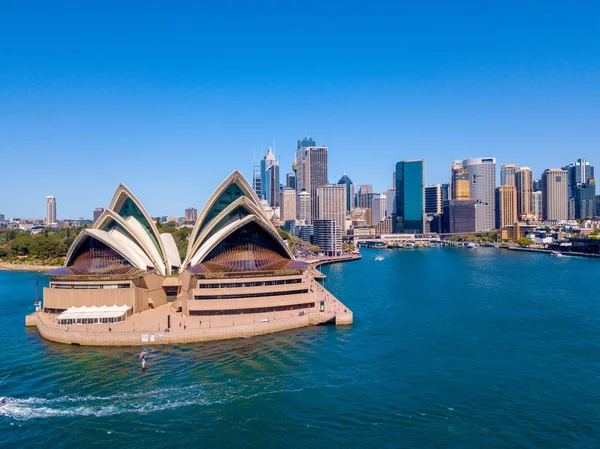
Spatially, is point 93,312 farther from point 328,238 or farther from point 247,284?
point 328,238

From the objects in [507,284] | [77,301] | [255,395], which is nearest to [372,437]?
[255,395]

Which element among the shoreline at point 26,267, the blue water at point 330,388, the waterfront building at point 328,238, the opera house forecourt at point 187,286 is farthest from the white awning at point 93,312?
the waterfront building at point 328,238

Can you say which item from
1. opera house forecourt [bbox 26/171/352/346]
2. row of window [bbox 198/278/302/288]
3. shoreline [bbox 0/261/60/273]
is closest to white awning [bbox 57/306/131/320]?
opera house forecourt [bbox 26/171/352/346]

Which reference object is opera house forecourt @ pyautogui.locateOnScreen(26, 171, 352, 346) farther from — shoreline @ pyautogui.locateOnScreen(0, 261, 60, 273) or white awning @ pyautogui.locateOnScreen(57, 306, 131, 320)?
shoreline @ pyautogui.locateOnScreen(0, 261, 60, 273)

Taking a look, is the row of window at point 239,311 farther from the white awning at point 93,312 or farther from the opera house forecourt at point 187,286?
the white awning at point 93,312

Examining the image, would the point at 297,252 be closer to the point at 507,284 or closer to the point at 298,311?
the point at 507,284

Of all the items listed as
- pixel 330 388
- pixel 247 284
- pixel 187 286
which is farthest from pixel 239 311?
pixel 330 388

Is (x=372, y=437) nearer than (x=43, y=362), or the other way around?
(x=372, y=437)
